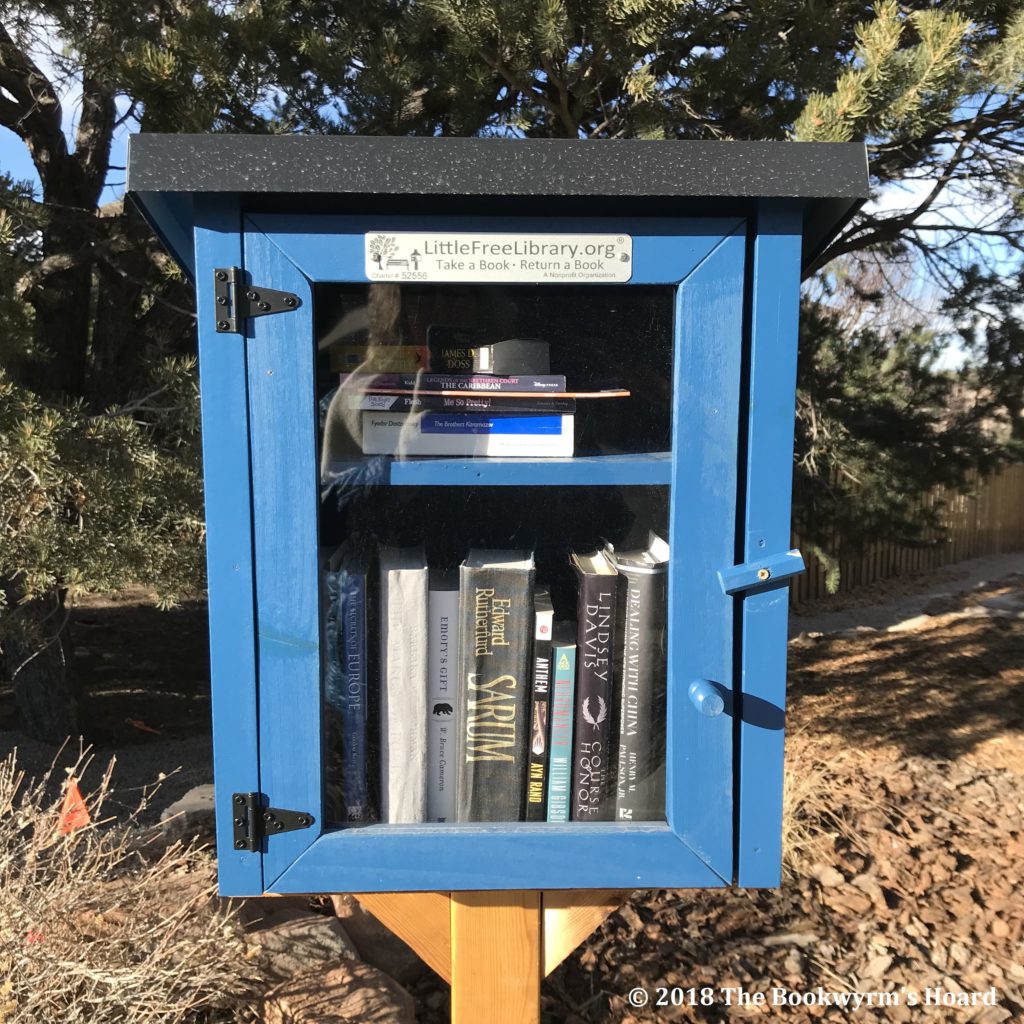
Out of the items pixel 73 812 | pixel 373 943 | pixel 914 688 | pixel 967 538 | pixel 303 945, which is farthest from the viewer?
pixel 967 538

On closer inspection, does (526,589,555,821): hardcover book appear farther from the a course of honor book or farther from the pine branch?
the pine branch

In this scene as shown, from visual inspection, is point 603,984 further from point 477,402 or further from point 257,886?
point 477,402

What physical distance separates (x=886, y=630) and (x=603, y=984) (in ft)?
19.0

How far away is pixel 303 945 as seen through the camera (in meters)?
2.22

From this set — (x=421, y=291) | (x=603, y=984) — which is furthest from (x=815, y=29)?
(x=603, y=984)

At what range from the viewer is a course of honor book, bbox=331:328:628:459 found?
1227 mm

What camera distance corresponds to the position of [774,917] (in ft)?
9.34

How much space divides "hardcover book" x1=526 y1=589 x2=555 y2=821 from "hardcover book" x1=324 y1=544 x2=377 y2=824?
0.22m

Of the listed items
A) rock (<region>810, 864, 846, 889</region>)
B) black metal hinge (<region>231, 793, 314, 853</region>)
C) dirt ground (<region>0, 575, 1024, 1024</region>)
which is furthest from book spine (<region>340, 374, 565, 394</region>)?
rock (<region>810, 864, 846, 889</region>)

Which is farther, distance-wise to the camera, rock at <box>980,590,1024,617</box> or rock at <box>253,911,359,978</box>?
rock at <box>980,590,1024,617</box>

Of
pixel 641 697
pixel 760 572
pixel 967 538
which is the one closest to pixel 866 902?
pixel 641 697

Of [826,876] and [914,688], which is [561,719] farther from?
[914,688]

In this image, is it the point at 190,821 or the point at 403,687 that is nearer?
the point at 403,687

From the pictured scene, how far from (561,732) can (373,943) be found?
152 centimetres
